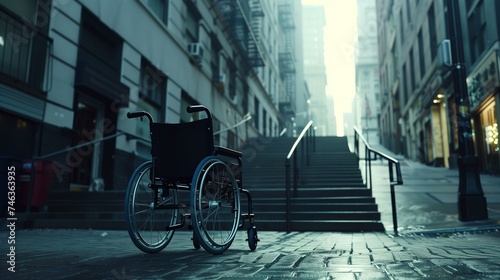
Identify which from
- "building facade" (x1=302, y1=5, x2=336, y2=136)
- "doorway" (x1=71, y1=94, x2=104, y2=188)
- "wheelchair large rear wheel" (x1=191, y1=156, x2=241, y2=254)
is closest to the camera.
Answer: "wheelchair large rear wheel" (x1=191, y1=156, x2=241, y2=254)

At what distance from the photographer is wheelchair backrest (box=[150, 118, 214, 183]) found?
3488 mm

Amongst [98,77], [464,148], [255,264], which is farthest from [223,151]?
[98,77]

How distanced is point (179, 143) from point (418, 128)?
24.0 meters

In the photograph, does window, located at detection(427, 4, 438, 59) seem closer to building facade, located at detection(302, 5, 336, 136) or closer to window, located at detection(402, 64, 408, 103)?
window, located at detection(402, 64, 408, 103)

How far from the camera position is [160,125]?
143 inches

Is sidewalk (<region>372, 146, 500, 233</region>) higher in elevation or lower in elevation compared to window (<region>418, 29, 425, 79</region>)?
lower

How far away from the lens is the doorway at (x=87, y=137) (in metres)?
8.86

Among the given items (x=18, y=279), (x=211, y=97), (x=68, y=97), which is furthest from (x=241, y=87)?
(x=18, y=279)

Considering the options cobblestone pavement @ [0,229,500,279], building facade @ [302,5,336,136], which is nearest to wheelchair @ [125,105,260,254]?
cobblestone pavement @ [0,229,500,279]

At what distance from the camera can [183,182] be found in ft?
11.9

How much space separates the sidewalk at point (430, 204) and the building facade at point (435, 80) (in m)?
1.96

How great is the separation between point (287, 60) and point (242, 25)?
1704cm

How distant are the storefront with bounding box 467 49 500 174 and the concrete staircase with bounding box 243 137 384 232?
529 centimetres

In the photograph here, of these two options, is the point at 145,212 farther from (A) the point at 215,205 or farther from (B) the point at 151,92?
(B) the point at 151,92
